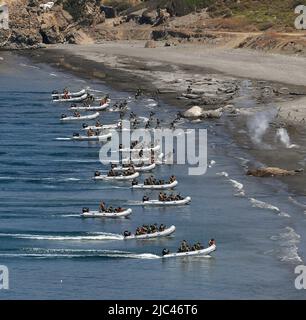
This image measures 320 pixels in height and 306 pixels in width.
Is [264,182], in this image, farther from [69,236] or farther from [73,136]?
[73,136]

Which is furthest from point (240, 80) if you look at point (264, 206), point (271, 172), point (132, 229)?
point (132, 229)

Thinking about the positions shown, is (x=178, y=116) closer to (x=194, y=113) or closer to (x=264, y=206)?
(x=194, y=113)

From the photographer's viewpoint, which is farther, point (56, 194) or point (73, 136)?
point (73, 136)

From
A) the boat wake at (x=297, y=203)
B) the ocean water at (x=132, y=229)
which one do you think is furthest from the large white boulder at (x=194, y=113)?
the boat wake at (x=297, y=203)

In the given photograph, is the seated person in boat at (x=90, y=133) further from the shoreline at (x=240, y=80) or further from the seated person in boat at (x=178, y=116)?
the shoreline at (x=240, y=80)

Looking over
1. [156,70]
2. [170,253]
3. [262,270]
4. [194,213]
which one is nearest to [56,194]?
[194,213]
